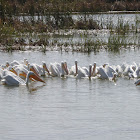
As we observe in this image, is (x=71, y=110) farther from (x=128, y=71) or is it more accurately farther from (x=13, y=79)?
(x=128, y=71)

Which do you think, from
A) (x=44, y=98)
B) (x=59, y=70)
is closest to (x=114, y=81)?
(x=59, y=70)

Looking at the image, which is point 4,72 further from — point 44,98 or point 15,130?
point 15,130

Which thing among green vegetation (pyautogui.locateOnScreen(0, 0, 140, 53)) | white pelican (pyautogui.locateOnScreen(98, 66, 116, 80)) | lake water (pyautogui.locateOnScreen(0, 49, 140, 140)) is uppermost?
green vegetation (pyautogui.locateOnScreen(0, 0, 140, 53))

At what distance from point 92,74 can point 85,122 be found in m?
4.75

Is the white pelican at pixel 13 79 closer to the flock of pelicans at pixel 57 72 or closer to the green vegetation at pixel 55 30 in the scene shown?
the flock of pelicans at pixel 57 72

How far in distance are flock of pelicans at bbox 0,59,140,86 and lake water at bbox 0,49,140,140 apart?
20cm

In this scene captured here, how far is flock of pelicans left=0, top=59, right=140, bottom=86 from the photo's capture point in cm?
1246

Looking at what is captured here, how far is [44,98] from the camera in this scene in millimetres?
10961

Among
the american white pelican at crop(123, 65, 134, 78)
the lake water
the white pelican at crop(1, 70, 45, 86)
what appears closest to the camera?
the lake water

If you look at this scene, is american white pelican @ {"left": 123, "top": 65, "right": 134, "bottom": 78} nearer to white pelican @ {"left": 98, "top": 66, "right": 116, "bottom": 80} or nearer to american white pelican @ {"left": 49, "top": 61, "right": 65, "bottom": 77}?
white pelican @ {"left": 98, "top": 66, "right": 116, "bottom": 80}

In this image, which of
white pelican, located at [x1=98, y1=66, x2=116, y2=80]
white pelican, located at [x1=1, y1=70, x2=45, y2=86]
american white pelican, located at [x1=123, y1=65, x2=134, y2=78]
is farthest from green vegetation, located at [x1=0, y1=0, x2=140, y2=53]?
white pelican, located at [x1=1, y1=70, x2=45, y2=86]

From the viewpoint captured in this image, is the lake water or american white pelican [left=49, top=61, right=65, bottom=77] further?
american white pelican [left=49, top=61, right=65, bottom=77]

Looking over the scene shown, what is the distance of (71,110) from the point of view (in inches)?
380

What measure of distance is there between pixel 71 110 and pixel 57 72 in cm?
404
